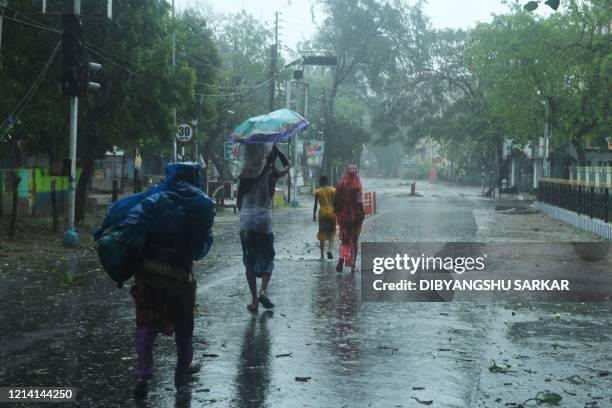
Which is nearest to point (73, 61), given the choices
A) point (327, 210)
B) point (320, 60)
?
point (327, 210)

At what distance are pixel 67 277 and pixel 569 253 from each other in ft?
34.8

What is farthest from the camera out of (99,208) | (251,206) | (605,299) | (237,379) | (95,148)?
(99,208)

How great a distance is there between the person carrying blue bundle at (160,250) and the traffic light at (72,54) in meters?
12.7

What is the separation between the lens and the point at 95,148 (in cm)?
2452

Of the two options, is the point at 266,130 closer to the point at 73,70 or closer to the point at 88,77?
the point at 73,70

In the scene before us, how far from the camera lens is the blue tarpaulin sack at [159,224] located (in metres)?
5.96

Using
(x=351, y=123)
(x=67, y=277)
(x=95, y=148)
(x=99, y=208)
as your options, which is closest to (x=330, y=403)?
(x=67, y=277)

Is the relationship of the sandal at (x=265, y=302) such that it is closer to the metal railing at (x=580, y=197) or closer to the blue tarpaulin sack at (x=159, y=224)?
the blue tarpaulin sack at (x=159, y=224)

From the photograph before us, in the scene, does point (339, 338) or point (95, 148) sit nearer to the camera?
point (339, 338)

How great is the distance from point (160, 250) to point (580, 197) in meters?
23.9

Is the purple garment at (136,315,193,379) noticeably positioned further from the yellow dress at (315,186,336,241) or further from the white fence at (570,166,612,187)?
the white fence at (570,166,612,187)

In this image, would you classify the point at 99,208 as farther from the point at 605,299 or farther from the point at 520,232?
the point at 605,299

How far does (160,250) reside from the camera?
6.18 metres

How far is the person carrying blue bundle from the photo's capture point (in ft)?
19.7
